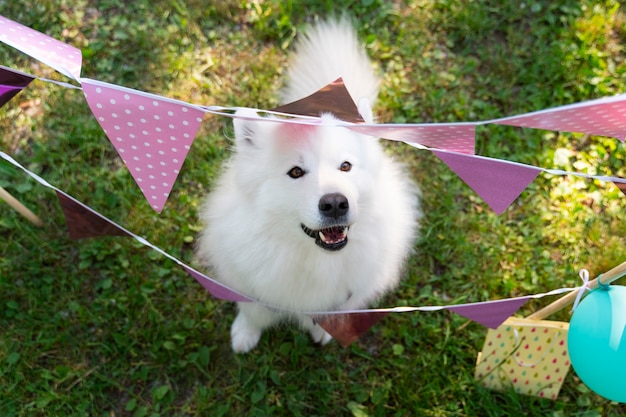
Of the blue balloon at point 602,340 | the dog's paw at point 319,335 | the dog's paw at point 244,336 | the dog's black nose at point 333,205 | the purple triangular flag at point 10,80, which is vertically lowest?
the dog's paw at point 244,336

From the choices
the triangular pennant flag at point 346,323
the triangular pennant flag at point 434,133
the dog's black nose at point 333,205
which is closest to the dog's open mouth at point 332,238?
the dog's black nose at point 333,205

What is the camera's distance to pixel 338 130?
202cm

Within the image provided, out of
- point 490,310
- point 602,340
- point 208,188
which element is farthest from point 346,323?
point 208,188

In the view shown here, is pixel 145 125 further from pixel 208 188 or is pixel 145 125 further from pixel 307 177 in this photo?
pixel 208 188

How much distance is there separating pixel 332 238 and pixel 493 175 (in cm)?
67

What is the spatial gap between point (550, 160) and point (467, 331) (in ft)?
4.24

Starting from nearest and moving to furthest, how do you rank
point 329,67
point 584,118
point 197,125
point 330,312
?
point 584,118, point 197,125, point 330,312, point 329,67

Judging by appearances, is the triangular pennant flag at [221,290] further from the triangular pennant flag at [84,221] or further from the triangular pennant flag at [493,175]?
the triangular pennant flag at [493,175]

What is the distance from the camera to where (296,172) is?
2029 mm

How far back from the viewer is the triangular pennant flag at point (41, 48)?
154 cm

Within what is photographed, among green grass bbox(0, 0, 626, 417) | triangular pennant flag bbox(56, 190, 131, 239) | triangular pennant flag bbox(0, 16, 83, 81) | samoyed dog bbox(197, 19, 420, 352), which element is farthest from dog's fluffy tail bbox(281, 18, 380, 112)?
triangular pennant flag bbox(0, 16, 83, 81)

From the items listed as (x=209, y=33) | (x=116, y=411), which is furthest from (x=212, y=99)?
(x=116, y=411)

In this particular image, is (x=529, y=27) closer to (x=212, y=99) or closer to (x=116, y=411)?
(x=212, y=99)

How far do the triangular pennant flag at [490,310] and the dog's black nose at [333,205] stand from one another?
570 millimetres
